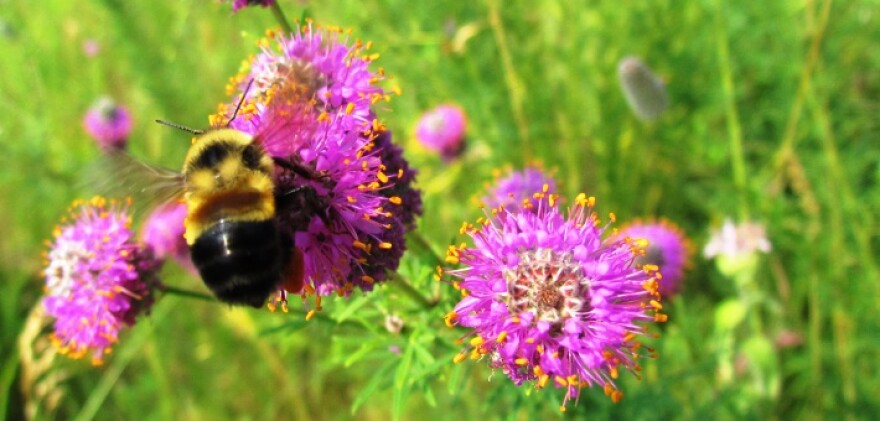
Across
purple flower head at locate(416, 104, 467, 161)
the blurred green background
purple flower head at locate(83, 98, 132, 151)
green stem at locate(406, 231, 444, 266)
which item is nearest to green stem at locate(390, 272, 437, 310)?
green stem at locate(406, 231, 444, 266)

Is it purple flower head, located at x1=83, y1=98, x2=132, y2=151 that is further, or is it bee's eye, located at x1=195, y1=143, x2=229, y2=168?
purple flower head, located at x1=83, y1=98, x2=132, y2=151

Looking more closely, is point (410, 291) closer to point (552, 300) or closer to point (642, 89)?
point (552, 300)

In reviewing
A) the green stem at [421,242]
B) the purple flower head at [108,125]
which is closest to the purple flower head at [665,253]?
the green stem at [421,242]

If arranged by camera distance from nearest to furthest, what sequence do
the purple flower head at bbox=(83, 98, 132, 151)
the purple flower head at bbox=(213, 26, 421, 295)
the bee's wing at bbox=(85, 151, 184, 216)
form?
the purple flower head at bbox=(213, 26, 421, 295), the bee's wing at bbox=(85, 151, 184, 216), the purple flower head at bbox=(83, 98, 132, 151)

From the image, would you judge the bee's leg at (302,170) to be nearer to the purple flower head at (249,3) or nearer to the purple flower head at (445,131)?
the purple flower head at (249,3)

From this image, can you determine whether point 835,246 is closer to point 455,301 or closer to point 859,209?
point 859,209

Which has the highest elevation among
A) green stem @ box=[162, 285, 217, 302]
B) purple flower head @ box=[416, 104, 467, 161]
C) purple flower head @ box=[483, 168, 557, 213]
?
purple flower head @ box=[416, 104, 467, 161]

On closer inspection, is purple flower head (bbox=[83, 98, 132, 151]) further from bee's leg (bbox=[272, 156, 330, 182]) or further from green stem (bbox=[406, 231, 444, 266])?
bee's leg (bbox=[272, 156, 330, 182])


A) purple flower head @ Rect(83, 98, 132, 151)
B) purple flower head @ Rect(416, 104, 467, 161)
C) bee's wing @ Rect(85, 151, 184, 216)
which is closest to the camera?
bee's wing @ Rect(85, 151, 184, 216)
